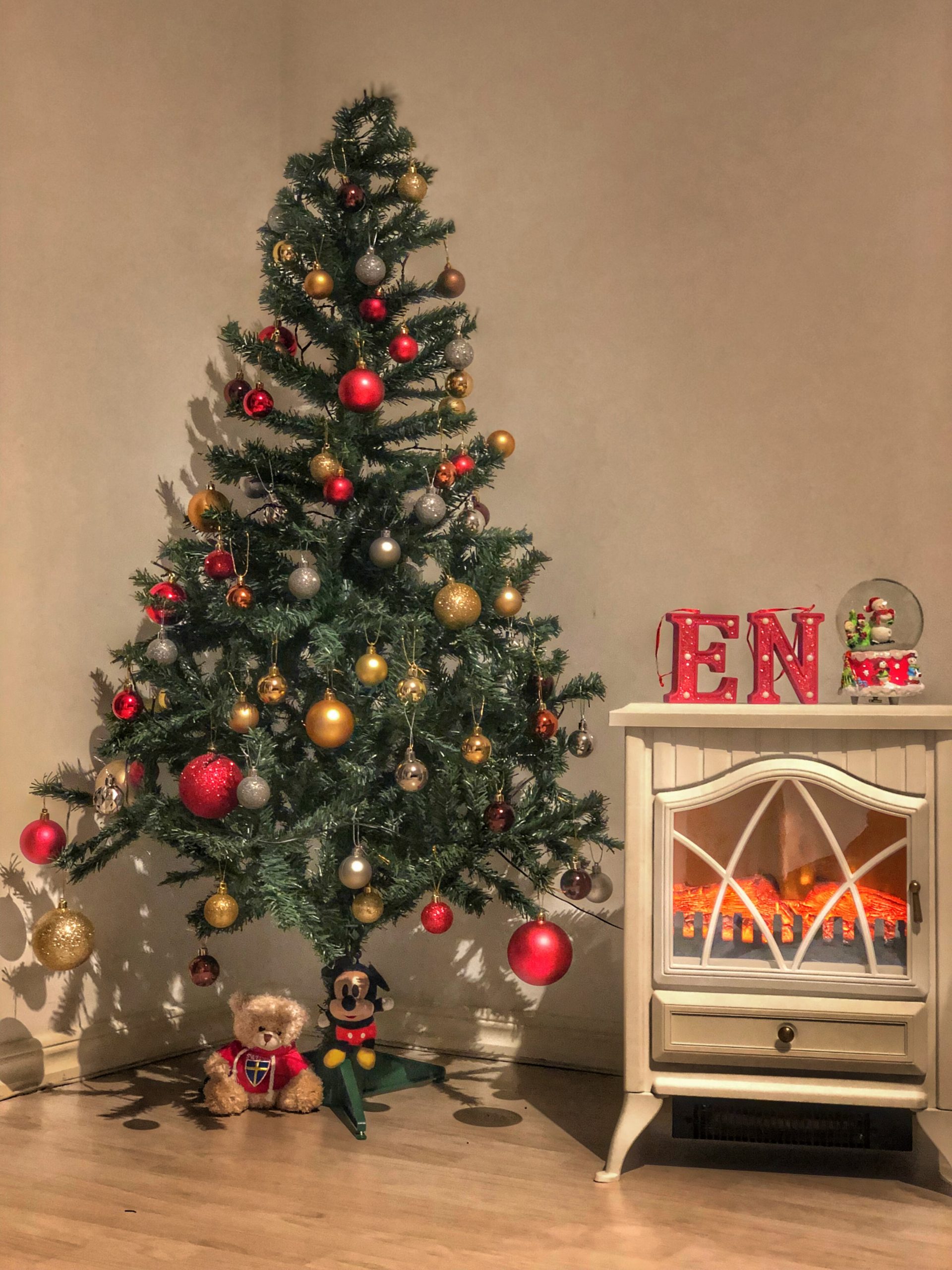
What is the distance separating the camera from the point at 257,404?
2400 millimetres

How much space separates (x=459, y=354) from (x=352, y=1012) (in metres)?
1.41

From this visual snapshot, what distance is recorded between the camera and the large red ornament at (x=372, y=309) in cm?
235

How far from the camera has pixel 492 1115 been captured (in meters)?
2.33

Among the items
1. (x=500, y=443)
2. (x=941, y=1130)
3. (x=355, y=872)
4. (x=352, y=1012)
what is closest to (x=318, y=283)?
(x=500, y=443)

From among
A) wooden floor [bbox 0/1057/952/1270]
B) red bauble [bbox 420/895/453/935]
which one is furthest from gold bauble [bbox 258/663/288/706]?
wooden floor [bbox 0/1057/952/1270]

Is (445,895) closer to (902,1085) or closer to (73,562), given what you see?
(902,1085)

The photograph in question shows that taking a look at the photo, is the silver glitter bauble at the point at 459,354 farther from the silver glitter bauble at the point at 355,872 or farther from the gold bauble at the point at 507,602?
the silver glitter bauble at the point at 355,872

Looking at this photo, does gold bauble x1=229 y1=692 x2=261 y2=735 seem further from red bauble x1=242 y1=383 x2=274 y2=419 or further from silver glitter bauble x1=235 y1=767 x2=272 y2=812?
red bauble x1=242 y1=383 x2=274 y2=419

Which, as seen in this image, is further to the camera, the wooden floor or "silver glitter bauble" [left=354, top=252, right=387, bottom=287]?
"silver glitter bauble" [left=354, top=252, right=387, bottom=287]

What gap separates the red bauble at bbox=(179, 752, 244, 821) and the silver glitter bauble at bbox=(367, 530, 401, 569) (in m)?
0.49

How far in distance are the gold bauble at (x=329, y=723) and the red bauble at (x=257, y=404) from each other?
26.5 inches

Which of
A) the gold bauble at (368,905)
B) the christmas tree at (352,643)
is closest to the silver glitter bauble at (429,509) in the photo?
the christmas tree at (352,643)

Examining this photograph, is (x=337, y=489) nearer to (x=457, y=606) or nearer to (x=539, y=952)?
(x=457, y=606)

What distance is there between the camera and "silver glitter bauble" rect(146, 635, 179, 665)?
2301 millimetres
